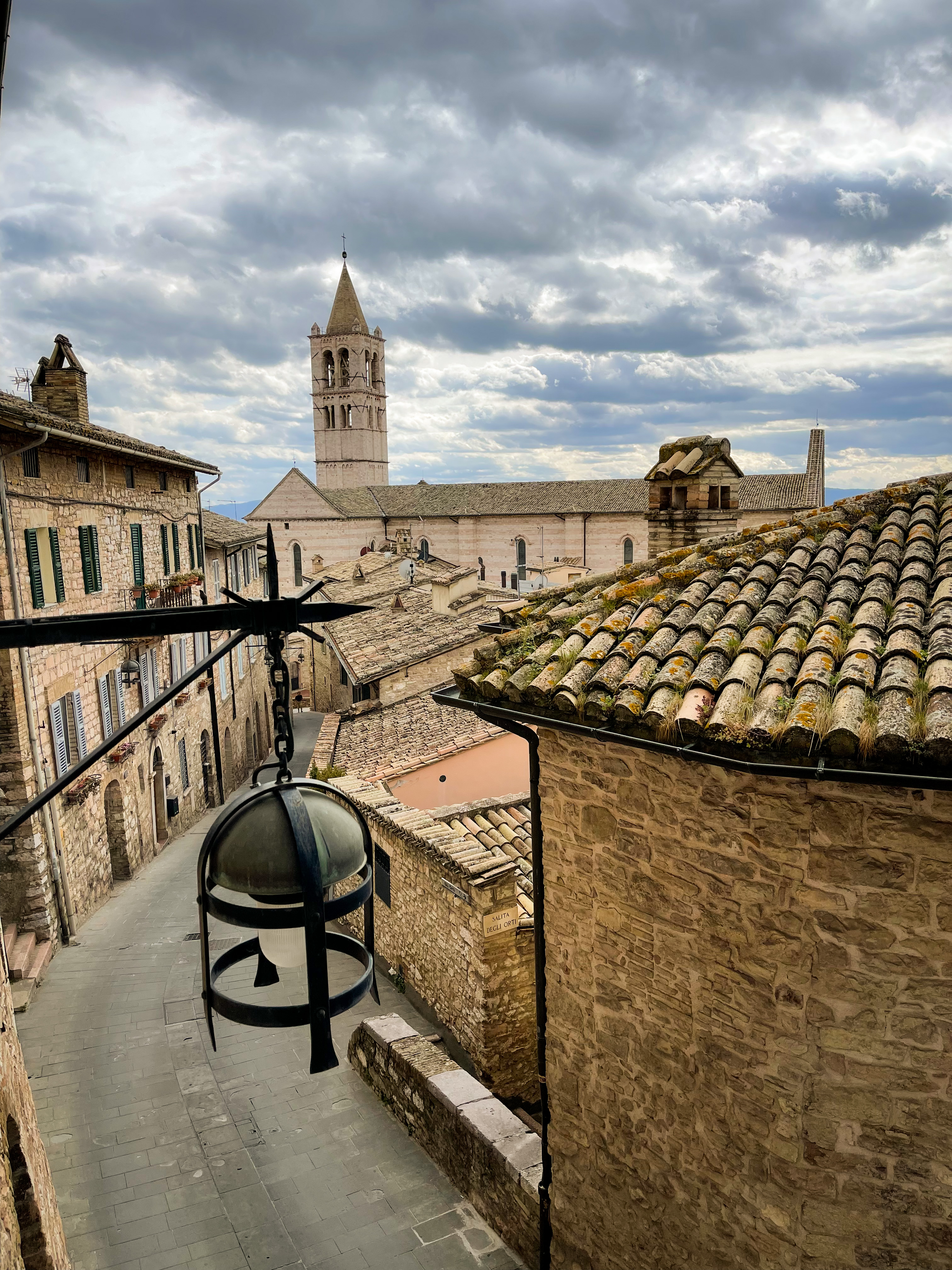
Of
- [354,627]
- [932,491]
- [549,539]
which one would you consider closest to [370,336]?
[549,539]

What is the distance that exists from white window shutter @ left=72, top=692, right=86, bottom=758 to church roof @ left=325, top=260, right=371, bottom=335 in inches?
2132

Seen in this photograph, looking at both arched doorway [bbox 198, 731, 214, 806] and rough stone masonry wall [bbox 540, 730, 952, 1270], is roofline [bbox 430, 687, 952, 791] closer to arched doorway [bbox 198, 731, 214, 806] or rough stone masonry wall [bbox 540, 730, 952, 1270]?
rough stone masonry wall [bbox 540, 730, 952, 1270]

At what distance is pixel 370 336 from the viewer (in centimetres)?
6419

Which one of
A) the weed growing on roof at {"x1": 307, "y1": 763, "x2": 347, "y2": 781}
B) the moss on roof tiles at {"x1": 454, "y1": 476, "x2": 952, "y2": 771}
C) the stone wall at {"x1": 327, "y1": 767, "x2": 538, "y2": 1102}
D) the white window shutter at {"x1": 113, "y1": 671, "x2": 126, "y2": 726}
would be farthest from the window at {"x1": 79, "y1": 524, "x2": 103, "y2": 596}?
the moss on roof tiles at {"x1": 454, "y1": 476, "x2": 952, "y2": 771}

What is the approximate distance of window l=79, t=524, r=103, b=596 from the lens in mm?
15328

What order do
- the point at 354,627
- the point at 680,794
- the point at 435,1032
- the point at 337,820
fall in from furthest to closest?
1. the point at 354,627
2. the point at 435,1032
3. the point at 680,794
4. the point at 337,820

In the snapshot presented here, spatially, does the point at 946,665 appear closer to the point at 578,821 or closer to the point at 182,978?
the point at 578,821

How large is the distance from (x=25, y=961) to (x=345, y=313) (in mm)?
59080

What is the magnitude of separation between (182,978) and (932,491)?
12.3 m

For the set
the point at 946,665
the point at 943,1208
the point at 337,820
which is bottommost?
the point at 943,1208

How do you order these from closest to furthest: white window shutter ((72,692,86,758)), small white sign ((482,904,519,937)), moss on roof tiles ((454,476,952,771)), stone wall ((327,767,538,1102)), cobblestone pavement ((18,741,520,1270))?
moss on roof tiles ((454,476,952,771)) → cobblestone pavement ((18,741,520,1270)) → small white sign ((482,904,519,937)) → stone wall ((327,767,538,1102)) → white window shutter ((72,692,86,758))

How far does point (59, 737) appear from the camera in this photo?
13820 millimetres

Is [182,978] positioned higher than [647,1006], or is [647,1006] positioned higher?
[647,1006]

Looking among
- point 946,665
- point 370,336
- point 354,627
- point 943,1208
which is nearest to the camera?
point 946,665
